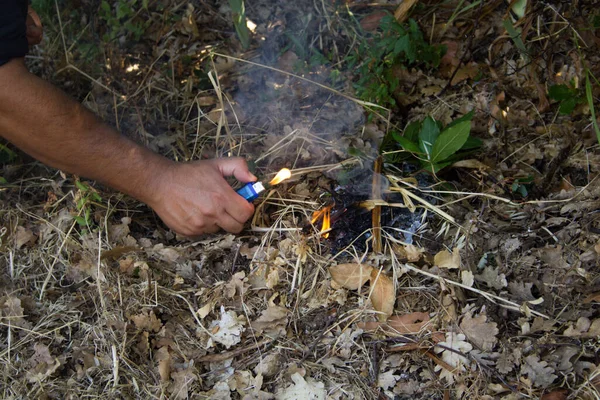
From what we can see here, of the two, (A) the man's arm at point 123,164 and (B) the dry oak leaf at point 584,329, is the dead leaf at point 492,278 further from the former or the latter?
(A) the man's arm at point 123,164

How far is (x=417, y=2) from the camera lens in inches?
101

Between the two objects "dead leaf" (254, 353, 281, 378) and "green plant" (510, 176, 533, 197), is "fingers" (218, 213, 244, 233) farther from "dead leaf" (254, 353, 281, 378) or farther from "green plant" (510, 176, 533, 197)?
"green plant" (510, 176, 533, 197)

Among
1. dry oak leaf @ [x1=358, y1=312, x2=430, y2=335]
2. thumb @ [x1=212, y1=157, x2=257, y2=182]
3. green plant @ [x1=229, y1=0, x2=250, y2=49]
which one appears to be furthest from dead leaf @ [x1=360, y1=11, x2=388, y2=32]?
dry oak leaf @ [x1=358, y1=312, x2=430, y2=335]

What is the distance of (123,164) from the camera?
2.00 meters

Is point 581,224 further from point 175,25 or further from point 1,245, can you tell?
point 1,245

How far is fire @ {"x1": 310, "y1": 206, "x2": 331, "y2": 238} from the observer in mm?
2162

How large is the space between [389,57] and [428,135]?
484 millimetres

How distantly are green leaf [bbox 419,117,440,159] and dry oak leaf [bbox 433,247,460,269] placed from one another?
40cm

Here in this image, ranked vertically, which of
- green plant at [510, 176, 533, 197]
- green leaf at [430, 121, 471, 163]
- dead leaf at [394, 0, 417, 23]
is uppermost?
A: dead leaf at [394, 0, 417, 23]

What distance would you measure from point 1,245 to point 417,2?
7.08 feet

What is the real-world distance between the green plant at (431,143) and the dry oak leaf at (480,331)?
0.61 metres

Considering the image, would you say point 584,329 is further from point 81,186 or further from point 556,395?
point 81,186

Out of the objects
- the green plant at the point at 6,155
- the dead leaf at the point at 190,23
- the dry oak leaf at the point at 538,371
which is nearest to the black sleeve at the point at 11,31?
the green plant at the point at 6,155

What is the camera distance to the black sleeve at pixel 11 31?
1739 mm
